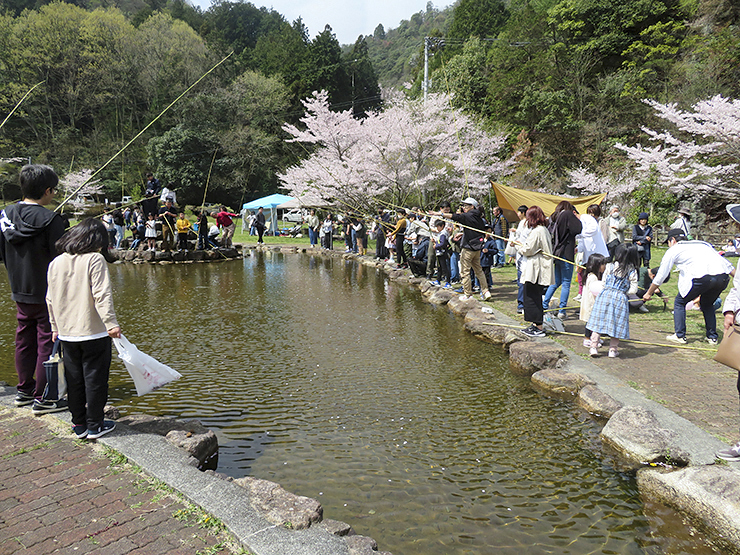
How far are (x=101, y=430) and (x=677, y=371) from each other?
5.90m

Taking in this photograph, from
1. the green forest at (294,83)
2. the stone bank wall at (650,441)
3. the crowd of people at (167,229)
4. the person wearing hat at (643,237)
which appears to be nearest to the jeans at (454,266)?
the person wearing hat at (643,237)

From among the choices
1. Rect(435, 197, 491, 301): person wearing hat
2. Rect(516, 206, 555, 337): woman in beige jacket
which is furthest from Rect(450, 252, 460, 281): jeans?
Rect(516, 206, 555, 337): woman in beige jacket

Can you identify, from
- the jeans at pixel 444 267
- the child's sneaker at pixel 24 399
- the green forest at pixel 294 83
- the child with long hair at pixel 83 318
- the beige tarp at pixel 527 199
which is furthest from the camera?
the green forest at pixel 294 83

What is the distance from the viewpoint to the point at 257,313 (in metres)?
8.86

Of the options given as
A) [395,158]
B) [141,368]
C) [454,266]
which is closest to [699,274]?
[454,266]

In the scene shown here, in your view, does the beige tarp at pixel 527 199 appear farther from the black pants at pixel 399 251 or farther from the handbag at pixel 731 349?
the handbag at pixel 731 349

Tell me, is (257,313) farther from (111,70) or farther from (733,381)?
(111,70)

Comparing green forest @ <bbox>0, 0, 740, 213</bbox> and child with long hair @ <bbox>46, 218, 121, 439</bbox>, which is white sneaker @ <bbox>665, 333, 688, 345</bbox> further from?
green forest @ <bbox>0, 0, 740, 213</bbox>

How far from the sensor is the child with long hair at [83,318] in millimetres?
3385

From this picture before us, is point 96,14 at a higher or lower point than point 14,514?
higher

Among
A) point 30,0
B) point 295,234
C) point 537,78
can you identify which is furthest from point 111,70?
point 537,78

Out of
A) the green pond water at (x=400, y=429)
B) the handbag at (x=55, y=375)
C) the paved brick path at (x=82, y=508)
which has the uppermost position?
the handbag at (x=55, y=375)

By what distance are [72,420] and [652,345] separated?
22.1 feet

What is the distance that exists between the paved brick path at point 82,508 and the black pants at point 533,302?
17.7 feet
